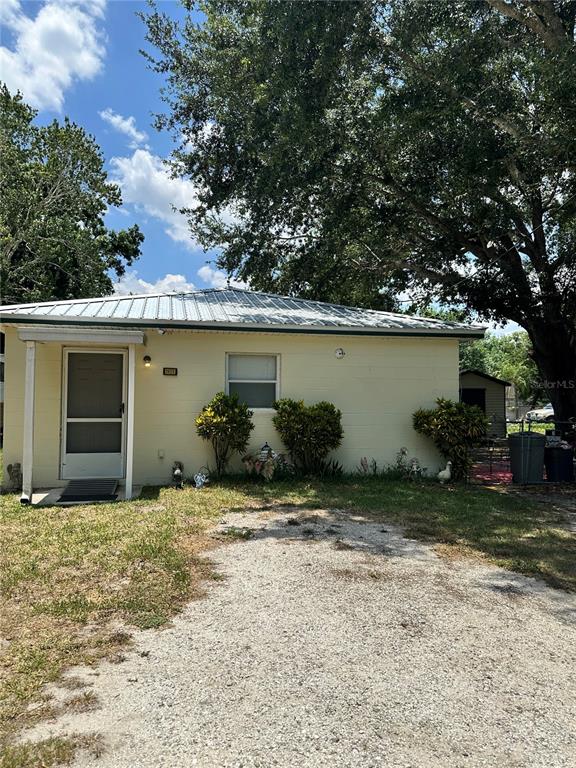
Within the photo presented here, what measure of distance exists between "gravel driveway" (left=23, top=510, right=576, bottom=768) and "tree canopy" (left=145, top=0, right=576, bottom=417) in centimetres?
756

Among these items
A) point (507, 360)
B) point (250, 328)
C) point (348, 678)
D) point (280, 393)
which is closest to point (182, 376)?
point (250, 328)

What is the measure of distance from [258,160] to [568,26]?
6.52 metres

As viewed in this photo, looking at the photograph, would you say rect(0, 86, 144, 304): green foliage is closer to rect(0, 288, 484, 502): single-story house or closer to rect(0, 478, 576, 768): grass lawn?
rect(0, 288, 484, 502): single-story house

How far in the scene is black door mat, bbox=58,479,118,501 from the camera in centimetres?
718

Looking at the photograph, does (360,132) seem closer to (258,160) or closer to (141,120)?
(258,160)

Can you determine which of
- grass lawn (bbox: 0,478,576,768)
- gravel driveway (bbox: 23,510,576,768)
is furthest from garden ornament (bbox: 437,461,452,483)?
gravel driveway (bbox: 23,510,576,768)

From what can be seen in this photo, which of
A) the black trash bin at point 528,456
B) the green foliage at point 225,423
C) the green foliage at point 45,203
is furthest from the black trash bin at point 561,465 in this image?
the green foliage at point 45,203

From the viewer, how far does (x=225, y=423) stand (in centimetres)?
811

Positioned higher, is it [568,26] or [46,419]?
[568,26]

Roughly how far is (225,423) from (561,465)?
5.96 metres

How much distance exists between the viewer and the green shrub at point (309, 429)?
8500 millimetres

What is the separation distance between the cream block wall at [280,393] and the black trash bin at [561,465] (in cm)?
196

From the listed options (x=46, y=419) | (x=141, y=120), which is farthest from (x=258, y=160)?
(x=46, y=419)

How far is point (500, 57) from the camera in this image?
9.61 m
